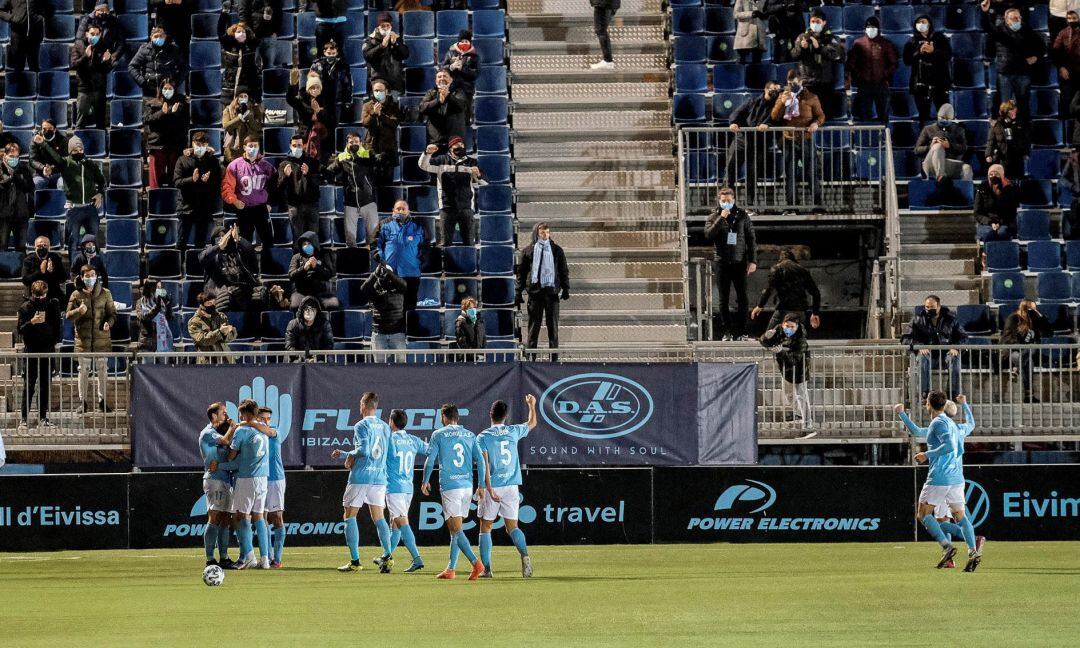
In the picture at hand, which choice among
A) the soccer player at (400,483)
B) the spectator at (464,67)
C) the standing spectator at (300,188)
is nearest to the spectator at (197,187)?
the standing spectator at (300,188)

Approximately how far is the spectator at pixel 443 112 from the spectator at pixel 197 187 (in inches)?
128

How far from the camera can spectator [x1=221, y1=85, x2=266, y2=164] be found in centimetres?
2698

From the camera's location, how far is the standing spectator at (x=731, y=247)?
25188mm

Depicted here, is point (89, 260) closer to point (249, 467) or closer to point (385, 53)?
Result: point (385, 53)

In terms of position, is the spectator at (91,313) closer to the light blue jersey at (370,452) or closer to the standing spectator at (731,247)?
the light blue jersey at (370,452)

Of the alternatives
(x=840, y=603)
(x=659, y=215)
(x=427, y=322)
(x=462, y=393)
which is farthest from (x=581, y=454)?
(x=840, y=603)

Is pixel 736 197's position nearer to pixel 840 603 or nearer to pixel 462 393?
pixel 462 393

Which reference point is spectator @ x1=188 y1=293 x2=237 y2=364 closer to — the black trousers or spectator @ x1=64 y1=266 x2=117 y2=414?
spectator @ x1=64 y1=266 x2=117 y2=414

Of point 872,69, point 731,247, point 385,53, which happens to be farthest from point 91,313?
point 872,69

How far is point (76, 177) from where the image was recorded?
2656 centimetres

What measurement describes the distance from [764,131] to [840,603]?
12.8m

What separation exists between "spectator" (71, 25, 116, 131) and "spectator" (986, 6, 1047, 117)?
549 inches

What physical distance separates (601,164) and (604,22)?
94.8 inches

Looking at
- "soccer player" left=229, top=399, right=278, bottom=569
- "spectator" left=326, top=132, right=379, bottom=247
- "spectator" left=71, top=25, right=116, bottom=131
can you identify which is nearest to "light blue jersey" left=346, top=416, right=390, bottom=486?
"soccer player" left=229, top=399, right=278, bottom=569
